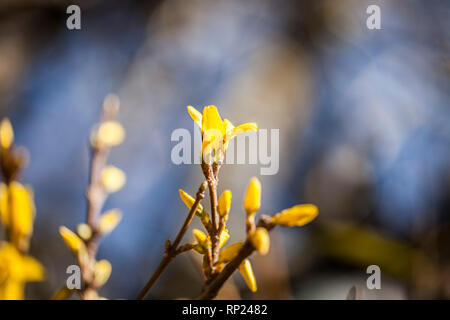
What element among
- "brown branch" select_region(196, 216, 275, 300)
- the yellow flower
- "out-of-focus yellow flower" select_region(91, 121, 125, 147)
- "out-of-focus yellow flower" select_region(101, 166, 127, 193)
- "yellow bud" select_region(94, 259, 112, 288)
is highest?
"out-of-focus yellow flower" select_region(91, 121, 125, 147)

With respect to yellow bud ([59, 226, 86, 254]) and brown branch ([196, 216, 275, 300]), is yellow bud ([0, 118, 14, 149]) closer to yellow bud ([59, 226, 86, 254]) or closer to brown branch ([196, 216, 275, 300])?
yellow bud ([59, 226, 86, 254])

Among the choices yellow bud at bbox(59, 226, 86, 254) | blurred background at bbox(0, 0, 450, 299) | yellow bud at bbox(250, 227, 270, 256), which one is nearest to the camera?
yellow bud at bbox(250, 227, 270, 256)

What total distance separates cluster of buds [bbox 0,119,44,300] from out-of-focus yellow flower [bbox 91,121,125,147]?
173 millimetres

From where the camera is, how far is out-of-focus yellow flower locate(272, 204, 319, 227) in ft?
1.02

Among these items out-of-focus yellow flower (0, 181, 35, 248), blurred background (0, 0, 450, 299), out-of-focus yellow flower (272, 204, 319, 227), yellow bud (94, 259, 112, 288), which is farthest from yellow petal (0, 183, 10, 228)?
blurred background (0, 0, 450, 299)

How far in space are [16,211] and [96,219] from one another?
A: 17cm

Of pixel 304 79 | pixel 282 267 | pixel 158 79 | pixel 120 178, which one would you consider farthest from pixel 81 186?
pixel 120 178

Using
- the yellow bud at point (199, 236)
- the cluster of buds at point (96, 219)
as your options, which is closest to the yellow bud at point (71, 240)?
the cluster of buds at point (96, 219)

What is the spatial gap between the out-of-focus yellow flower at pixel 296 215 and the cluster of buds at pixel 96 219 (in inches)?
8.0

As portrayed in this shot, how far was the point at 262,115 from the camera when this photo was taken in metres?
2.79

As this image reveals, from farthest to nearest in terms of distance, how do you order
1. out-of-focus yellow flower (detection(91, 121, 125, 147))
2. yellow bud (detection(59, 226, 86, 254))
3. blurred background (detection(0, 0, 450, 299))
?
1. blurred background (detection(0, 0, 450, 299))
2. out-of-focus yellow flower (detection(91, 121, 125, 147))
3. yellow bud (detection(59, 226, 86, 254))

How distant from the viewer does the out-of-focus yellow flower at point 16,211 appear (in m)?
0.33

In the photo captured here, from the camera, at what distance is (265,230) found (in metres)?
0.31

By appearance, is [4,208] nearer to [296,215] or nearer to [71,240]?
[71,240]
